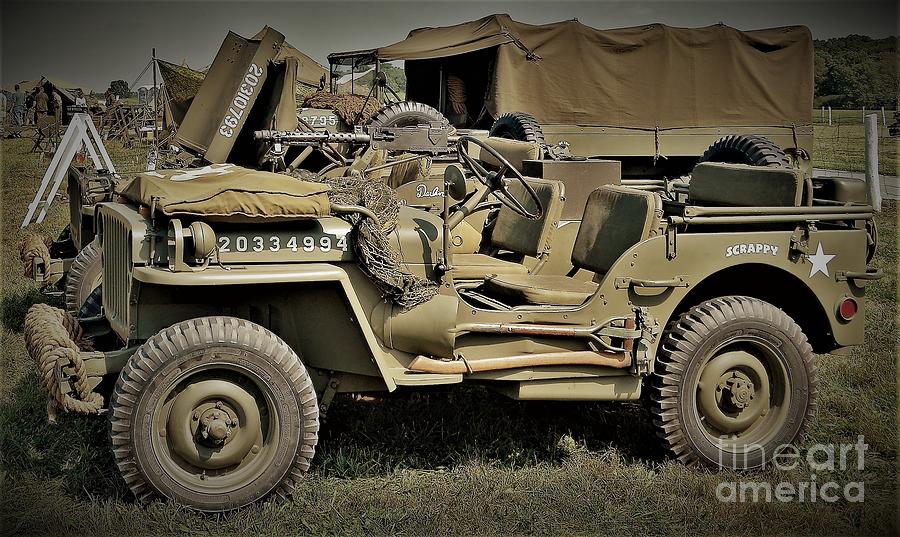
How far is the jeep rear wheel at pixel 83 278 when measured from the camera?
6078 mm

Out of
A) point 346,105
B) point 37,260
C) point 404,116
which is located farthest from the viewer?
point 346,105

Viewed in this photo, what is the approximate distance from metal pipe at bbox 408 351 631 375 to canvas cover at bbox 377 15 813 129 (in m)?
9.04

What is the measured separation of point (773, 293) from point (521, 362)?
1574 mm

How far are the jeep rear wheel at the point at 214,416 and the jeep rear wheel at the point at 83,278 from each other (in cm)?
244

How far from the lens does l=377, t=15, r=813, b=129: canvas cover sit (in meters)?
13.5

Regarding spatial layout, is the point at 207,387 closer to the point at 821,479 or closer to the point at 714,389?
the point at 714,389

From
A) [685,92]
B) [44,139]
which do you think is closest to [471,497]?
[685,92]

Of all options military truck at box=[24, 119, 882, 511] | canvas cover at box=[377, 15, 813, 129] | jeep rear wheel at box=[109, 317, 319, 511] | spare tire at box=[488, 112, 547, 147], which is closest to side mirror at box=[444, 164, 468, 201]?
military truck at box=[24, 119, 882, 511]

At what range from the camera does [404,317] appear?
4.24 meters

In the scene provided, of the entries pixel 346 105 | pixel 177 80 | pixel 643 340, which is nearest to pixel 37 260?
pixel 643 340

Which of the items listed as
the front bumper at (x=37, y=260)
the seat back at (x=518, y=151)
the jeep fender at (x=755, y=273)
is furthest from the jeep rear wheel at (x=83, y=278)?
the jeep fender at (x=755, y=273)

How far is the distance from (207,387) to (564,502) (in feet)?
5.42

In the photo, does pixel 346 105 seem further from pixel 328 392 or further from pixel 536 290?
pixel 328 392

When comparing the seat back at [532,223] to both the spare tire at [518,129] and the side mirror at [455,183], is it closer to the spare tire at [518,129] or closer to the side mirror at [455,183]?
the side mirror at [455,183]
